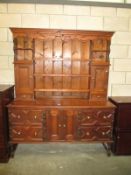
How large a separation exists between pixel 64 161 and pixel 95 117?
33.0 inches

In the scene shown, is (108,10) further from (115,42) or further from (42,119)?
(42,119)

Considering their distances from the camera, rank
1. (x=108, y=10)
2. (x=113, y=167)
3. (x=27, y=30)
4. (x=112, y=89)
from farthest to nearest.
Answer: (x=112, y=89) → (x=108, y=10) → (x=27, y=30) → (x=113, y=167)

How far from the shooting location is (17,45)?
9.83 feet

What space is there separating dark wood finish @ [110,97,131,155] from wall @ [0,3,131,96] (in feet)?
2.19

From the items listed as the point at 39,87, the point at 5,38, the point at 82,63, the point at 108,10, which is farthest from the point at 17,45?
the point at 108,10

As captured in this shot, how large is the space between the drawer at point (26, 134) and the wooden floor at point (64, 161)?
12.5 inches

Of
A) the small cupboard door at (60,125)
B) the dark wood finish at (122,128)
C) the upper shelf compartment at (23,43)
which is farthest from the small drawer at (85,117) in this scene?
the upper shelf compartment at (23,43)

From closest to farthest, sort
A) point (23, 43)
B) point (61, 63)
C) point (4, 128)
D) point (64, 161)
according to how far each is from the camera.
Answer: point (4, 128) → point (64, 161) → point (23, 43) → point (61, 63)

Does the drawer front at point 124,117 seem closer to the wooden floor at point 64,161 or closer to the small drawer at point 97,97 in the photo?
the small drawer at point 97,97

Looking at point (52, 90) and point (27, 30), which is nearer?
point (27, 30)

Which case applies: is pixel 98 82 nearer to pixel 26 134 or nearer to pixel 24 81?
pixel 24 81

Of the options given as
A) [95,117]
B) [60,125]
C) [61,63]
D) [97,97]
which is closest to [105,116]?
[95,117]

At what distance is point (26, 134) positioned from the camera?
9.25 ft

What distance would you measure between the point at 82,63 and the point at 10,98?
4.44 ft
